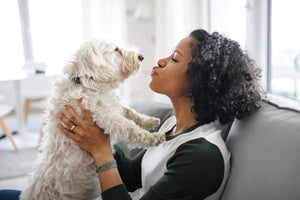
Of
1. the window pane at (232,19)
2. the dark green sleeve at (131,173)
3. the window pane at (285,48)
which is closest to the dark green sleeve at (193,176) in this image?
the dark green sleeve at (131,173)

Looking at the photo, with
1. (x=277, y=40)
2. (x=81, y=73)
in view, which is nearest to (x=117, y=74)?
(x=81, y=73)

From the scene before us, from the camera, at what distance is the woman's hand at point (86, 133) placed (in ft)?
3.97

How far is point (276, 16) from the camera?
2.39 metres

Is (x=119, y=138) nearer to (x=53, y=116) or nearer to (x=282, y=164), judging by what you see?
(x=53, y=116)

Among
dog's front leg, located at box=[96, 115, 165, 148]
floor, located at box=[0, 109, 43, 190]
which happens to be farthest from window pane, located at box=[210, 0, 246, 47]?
floor, located at box=[0, 109, 43, 190]

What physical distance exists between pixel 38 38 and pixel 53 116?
16.6 feet

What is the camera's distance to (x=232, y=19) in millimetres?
2986

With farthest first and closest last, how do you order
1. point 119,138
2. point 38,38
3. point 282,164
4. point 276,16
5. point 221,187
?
point 38,38, point 276,16, point 119,138, point 221,187, point 282,164

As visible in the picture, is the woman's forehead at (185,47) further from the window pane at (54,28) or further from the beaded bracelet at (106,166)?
the window pane at (54,28)

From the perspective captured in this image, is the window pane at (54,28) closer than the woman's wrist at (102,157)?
No

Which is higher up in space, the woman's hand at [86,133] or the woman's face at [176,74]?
the woman's face at [176,74]

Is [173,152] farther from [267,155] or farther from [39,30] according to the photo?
[39,30]

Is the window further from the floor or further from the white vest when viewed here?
the white vest

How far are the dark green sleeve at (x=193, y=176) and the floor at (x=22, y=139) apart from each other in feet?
5.71
